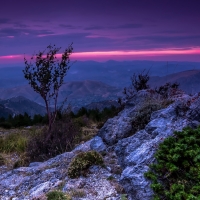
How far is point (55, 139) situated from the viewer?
1040 centimetres

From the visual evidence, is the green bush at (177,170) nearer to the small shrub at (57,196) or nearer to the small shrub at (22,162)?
the small shrub at (57,196)

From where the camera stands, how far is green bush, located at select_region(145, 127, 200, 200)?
174 inches

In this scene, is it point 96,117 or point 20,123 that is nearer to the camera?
point 96,117

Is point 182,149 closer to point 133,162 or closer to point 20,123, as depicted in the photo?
point 133,162

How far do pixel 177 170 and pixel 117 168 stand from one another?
199 cm

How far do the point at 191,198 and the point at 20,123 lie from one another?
671 inches

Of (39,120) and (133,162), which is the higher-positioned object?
(133,162)

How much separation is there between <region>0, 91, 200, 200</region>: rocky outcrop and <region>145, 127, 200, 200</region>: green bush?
272mm

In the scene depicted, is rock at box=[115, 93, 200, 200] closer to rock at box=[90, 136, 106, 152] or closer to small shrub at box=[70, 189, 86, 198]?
small shrub at box=[70, 189, 86, 198]

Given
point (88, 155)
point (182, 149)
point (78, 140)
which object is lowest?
point (78, 140)

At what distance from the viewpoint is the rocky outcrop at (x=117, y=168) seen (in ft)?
18.0

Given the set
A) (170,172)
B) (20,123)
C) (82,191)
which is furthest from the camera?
(20,123)

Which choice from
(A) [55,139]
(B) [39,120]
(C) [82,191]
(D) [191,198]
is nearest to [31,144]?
(A) [55,139]

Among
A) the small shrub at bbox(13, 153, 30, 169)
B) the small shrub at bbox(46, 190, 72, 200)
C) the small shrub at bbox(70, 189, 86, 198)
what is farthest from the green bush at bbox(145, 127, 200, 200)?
the small shrub at bbox(13, 153, 30, 169)
